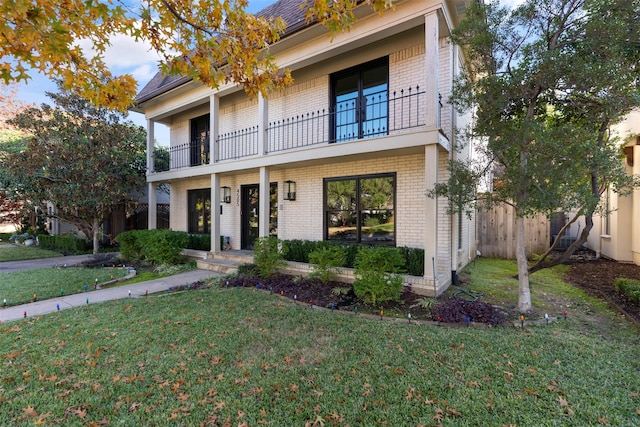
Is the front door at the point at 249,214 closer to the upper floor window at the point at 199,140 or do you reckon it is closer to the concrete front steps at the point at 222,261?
the concrete front steps at the point at 222,261

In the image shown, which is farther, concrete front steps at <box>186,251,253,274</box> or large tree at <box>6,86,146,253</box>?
large tree at <box>6,86,146,253</box>

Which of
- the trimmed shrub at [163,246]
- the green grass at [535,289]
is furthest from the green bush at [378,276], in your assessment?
the trimmed shrub at [163,246]

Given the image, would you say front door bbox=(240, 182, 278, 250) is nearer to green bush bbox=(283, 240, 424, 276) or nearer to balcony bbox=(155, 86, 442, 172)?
balcony bbox=(155, 86, 442, 172)

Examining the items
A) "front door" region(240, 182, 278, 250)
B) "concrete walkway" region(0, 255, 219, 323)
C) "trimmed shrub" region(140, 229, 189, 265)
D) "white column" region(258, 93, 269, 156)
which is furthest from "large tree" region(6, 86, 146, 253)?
"white column" region(258, 93, 269, 156)

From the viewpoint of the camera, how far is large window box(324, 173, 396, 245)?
24.5 feet

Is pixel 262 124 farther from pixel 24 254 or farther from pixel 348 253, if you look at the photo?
pixel 24 254

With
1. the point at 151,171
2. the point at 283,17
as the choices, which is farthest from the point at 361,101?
the point at 151,171

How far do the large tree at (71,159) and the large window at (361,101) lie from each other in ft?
28.3

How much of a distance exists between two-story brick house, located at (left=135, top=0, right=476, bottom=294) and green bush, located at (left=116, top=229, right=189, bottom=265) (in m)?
1.15

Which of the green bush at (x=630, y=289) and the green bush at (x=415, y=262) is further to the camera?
the green bush at (x=415, y=262)

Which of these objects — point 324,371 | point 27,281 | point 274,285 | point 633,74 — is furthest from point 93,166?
point 633,74

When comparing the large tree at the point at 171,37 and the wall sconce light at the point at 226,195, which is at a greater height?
the large tree at the point at 171,37

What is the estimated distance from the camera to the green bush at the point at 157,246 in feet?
29.8

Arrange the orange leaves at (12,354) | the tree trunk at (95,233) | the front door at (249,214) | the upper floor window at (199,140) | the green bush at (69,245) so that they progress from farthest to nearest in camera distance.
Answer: the green bush at (69,245), the upper floor window at (199,140), the tree trunk at (95,233), the front door at (249,214), the orange leaves at (12,354)
